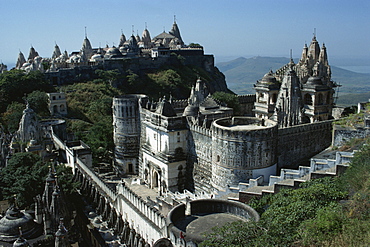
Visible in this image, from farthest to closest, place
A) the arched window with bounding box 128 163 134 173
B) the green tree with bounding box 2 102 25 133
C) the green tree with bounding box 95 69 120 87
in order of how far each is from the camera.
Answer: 1. the green tree with bounding box 95 69 120 87
2. the green tree with bounding box 2 102 25 133
3. the arched window with bounding box 128 163 134 173

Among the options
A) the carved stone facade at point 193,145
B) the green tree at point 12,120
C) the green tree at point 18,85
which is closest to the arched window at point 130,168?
the carved stone facade at point 193,145

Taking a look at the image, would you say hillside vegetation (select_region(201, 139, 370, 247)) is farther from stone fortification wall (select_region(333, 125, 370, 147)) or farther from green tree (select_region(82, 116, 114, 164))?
green tree (select_region(82, 116, 114, 164))

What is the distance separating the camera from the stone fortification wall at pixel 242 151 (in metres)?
26.1

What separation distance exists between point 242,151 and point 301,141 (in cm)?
666

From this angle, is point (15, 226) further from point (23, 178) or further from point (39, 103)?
point (39, 103)

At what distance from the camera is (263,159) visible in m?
26.6

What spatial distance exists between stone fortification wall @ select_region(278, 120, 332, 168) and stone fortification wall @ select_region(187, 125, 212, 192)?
5848mm

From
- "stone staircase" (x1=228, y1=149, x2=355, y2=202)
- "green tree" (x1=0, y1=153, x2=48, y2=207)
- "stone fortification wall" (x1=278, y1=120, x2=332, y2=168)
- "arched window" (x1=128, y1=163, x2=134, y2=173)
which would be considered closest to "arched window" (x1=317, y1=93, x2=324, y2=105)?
"stone fortification wall" (x1=278, y1=120, x2=332, y2=168)

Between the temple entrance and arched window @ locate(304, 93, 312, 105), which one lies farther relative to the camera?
arched window @ locate(304, 93, 312, 105)

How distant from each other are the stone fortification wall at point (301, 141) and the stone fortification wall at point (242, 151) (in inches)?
62.9

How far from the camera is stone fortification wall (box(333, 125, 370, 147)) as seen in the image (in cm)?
2658

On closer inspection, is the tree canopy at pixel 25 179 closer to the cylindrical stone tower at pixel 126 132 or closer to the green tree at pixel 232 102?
the cylindrical stone tower at pixel 126 132

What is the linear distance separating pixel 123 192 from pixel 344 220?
15.0 meters

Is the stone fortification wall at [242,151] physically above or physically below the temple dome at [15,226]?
above
